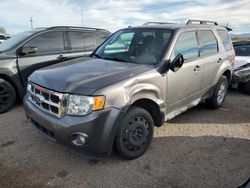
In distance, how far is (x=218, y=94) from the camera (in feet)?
16.5

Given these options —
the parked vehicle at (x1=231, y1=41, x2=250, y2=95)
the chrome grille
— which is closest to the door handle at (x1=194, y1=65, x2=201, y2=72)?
the chrome grille

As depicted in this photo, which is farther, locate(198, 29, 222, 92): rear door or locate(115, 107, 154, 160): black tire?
locate(198, 29, 222, 92): rear door

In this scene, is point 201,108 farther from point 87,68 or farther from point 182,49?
point 87,68


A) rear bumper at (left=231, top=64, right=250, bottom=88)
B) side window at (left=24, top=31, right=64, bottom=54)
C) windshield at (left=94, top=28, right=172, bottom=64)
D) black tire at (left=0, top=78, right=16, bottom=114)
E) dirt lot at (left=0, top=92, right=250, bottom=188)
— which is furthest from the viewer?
rear bumper at (left=231, top=64, right=250, bottom=88)

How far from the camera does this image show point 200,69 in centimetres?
409

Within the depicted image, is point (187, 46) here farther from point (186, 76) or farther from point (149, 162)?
point (149, 162)

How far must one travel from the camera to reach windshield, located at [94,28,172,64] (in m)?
3.46

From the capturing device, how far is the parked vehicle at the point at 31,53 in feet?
15.9

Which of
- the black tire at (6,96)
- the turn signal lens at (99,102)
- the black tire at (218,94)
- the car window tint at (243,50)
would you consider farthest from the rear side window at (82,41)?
the car window tint at (243,50)

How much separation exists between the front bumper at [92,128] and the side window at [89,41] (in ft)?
12.1

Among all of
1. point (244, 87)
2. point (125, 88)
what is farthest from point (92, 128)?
point (244, 87)

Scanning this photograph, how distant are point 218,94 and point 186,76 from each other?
5.58 feet

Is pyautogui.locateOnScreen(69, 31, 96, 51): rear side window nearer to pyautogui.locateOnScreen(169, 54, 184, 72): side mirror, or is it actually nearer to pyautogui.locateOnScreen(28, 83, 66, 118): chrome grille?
pyautogui.locateOnScreen(28, 83, 66, 118): chrome grille

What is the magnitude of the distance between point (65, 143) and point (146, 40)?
209 cm
